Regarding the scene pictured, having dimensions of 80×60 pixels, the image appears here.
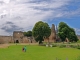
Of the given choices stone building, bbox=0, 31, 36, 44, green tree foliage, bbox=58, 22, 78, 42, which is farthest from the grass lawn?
stone building, bbox=0, 31, 36, 44

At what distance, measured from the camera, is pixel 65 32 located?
85562 millimetres

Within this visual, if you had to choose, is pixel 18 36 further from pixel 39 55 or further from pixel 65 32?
pixel 39 55

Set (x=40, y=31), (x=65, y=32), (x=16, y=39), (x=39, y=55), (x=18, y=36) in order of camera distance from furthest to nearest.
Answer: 1. (x=18, y=36)
2. (x=16, y=39)
3. (x=65, y=32)
4. (x=40, y=31)
5. (x=39, y=55)

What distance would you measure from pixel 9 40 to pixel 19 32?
12818mm

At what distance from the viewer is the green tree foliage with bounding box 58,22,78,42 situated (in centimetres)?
8469

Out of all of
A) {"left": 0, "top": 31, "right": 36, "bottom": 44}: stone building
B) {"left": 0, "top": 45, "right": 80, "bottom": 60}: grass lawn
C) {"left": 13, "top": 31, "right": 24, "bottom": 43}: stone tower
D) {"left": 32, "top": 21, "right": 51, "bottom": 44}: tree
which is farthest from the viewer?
{"left": 13, "top": 31, "right": 24, "bottom": 43}: stone tower

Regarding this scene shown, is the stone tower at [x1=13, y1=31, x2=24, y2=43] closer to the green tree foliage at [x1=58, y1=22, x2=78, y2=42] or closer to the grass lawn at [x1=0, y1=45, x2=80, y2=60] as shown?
the green tree foliage at [x1=58, y1=22, x2=78, y2=42]

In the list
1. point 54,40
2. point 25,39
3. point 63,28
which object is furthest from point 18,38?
point 63,28

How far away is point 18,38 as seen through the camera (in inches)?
4085

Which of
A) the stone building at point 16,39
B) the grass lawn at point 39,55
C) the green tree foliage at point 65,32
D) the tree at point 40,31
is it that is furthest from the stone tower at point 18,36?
the grass lawn at point 39,55

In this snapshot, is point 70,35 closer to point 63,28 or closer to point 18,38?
point 63,28

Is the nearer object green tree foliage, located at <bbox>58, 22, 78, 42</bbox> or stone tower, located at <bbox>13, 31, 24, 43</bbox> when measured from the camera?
green tree foliage, located at <bbox>58, 22, 78, 42</bbox>

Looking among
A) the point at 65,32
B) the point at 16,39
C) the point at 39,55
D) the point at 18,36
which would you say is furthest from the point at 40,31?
the point at 39,55

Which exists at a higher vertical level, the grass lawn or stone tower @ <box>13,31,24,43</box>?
stone tower @ <box>13,31,24,43</box>
